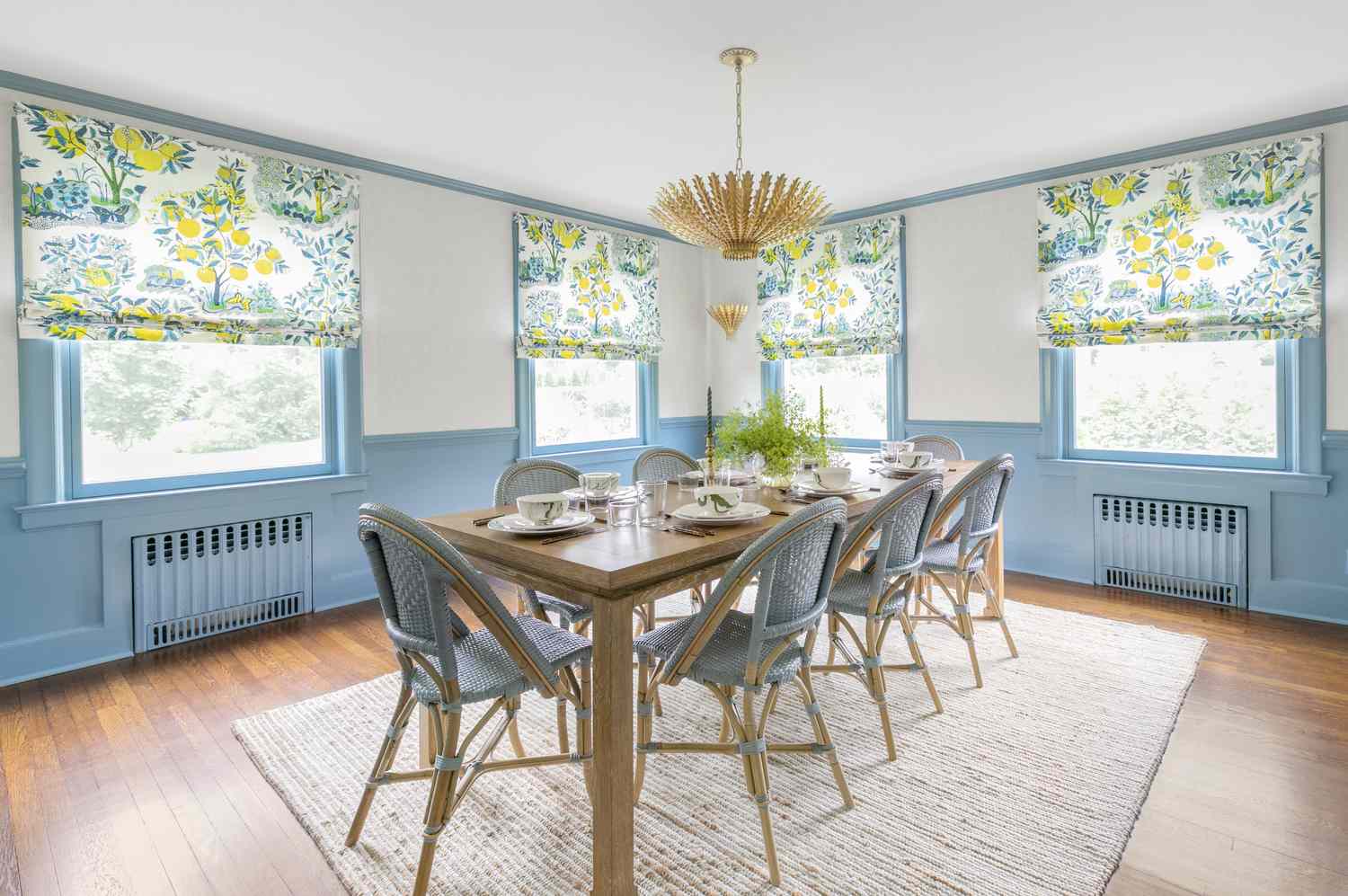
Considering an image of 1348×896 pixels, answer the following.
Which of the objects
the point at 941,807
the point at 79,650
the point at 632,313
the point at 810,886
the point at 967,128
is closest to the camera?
the point at 810,886

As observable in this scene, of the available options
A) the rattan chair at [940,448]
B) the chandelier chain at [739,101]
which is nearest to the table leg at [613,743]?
the chandelier chain at [739,101]

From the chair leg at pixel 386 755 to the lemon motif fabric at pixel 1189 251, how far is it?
13.2ft

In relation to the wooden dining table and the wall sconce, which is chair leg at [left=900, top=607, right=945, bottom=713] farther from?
the wall sconce

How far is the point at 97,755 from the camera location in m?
2.32

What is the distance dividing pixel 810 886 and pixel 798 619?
2.05ft

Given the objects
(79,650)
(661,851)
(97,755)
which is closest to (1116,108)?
(661,851)

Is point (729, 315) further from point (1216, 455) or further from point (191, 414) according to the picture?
point (191, 414)

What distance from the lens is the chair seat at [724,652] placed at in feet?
5.89

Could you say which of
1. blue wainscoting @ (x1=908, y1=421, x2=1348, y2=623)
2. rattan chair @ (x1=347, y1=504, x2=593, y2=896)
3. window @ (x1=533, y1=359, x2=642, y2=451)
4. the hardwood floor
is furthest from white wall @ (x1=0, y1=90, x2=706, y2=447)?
blue wainscoting @ (x1=908, y1=421, x2=1348, y2=623)

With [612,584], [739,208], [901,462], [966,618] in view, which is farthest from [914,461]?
[612,584]

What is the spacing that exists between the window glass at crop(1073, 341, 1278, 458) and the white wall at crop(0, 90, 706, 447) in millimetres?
3621

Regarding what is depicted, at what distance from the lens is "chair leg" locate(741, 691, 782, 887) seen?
170 centimetres

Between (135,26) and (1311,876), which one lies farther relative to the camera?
(135,26)

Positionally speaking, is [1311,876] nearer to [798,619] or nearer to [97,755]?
[798,619]
